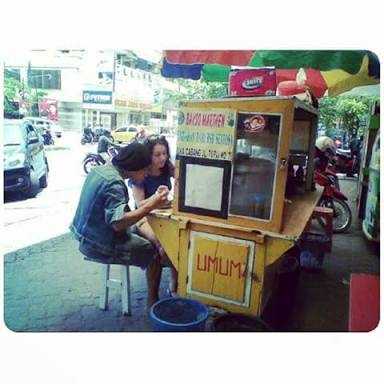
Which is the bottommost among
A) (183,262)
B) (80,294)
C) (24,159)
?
(80,294)

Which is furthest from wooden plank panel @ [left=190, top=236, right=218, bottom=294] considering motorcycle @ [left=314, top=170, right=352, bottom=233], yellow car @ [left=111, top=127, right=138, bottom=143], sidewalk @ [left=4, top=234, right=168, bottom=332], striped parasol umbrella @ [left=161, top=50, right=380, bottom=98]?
motorcycle @ [left=314, top=170, right=352, bottom=233]

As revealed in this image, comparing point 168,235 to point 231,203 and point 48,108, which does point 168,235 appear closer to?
point 231,203

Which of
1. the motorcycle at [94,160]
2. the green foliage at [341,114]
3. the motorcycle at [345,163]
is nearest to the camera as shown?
the motorcycle at [94,160]

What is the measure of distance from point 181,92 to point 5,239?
3.83 ft

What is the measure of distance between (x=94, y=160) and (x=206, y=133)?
787 mm

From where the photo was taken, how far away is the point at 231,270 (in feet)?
6.62

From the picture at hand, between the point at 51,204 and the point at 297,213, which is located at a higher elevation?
the point at 297,213

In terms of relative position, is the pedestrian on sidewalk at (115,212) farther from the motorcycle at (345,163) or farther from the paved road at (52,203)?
the motorcycle at (345,163)

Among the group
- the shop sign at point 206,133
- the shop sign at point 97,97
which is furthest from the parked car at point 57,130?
the shop sign at point 206,133

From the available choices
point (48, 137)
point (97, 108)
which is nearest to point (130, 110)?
point (97, 108)

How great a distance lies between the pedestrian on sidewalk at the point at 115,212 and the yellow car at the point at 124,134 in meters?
0.06

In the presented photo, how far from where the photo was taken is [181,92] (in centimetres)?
219

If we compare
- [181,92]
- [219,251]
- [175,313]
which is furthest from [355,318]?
[181,92]

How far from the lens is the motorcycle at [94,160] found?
225 cm
